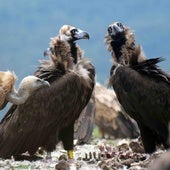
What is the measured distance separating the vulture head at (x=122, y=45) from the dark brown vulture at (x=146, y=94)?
0.6 inches

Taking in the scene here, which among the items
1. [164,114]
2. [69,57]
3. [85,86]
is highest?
[69,57]

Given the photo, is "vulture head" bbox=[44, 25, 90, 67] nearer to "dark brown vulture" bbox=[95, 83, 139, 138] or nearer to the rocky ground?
the rocky ground

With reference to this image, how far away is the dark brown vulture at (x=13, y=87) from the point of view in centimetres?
639

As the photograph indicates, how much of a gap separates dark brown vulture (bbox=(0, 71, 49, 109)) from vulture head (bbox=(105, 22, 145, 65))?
1.57 m

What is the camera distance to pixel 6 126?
7789 mm

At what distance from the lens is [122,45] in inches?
317

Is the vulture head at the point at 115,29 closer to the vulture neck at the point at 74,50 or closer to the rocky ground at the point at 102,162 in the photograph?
the vulture neck at the point at 74,50

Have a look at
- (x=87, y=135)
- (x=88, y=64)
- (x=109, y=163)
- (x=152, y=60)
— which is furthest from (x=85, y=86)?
(x=87, y=135)

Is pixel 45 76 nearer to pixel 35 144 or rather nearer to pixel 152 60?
pixel 35 144

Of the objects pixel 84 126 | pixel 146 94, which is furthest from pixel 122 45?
pixel 84 126

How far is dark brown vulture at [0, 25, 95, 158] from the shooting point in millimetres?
7453

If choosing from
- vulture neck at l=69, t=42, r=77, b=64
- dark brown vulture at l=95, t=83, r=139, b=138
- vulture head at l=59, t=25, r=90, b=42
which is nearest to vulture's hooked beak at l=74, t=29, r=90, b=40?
vulture head at l=59, t=25, r=90, b=42

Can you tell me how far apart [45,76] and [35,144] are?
1.05 meters

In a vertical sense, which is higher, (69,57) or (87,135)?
(69,57)
